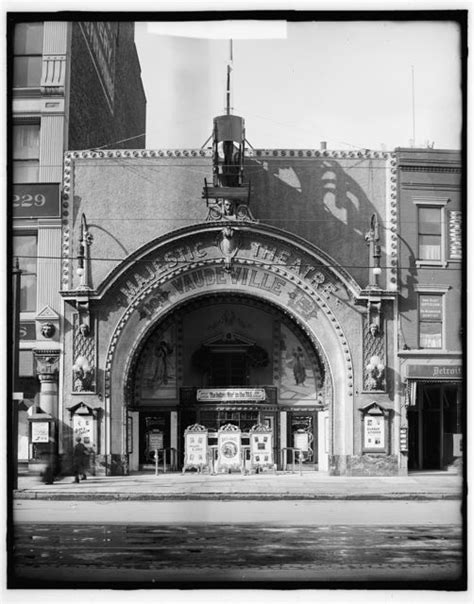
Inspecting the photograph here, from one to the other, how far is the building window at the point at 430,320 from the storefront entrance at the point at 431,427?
1558 mm

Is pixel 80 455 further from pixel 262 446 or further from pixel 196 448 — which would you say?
pixel 262 446

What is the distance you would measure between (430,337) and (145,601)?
671 inches

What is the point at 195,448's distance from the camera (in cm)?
2973

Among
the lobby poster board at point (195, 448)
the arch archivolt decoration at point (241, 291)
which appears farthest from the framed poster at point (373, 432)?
the lobby poster board at point (195, 448)

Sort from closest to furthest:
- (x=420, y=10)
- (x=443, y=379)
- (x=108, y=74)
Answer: (x=420, y=10)
(x=443, y=379)
(x=108, y=74)

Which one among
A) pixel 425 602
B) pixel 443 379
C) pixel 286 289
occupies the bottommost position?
pixel 425 602

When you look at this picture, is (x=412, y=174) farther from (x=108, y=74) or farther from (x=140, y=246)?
(x=108, y=74)

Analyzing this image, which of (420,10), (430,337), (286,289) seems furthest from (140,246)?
(420,10)

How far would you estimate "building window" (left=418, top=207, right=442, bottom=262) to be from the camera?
29.3 m

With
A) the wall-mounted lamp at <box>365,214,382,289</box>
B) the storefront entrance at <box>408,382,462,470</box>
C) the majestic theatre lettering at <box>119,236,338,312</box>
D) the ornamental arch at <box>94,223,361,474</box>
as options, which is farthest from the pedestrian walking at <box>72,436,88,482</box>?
the storefront entrance at <box>408,382,462,470</box>

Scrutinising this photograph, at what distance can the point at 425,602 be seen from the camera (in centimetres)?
1444

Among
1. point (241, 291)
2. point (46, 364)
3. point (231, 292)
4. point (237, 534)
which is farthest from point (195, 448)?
point (237, 534)

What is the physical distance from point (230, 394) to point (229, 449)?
187cm

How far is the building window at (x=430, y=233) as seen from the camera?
96.2 feet
